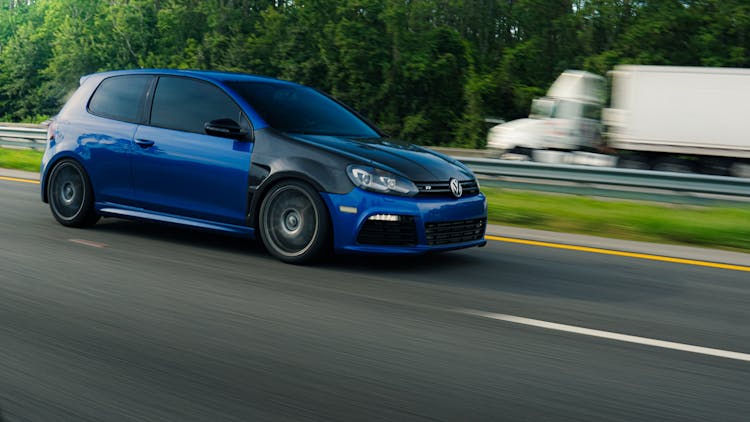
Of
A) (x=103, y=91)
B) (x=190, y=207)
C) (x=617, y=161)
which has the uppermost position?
(x=103, y=91)

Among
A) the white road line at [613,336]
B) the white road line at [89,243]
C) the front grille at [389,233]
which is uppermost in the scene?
the front grille at [389,233]

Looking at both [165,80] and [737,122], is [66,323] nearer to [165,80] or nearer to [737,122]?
[165,80]

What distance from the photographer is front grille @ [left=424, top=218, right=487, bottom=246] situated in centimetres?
698

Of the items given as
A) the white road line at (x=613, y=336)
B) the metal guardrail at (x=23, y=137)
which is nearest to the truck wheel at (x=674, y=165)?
the metal guardrail at (x=23, y=137)

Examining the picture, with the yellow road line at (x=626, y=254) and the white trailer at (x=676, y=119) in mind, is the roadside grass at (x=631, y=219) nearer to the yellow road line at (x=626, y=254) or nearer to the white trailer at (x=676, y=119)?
the yellow road line at (x=626, y=254)

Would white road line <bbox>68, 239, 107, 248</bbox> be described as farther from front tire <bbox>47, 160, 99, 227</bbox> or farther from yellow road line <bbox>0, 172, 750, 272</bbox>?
yellow road line <bbox>0, 172, 750, 272</bbox>

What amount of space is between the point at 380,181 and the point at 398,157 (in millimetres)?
433

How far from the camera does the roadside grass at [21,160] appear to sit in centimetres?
1708

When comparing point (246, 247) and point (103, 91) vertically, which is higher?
point (103, 91)

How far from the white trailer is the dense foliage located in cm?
1178

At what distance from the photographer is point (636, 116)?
23.5m

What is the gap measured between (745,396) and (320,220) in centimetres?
356

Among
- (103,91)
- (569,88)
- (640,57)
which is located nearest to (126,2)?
(640,57)

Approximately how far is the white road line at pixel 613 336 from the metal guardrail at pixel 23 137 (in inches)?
635
